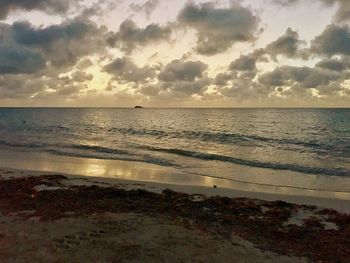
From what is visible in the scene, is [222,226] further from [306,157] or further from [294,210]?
[306,157]

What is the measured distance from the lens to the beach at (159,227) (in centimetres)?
962

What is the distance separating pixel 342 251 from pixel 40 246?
320 inches

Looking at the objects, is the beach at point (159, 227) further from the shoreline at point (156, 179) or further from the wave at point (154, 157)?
the wave at point (154, 157)

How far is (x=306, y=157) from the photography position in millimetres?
32156

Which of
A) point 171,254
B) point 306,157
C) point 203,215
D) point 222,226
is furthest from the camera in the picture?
point 306,157

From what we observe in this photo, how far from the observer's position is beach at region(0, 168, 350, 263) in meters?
9.62

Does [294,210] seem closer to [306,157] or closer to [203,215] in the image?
[203,215]

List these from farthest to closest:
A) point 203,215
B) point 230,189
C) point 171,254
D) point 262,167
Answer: point 262,167 < point 230,189 < point 203,215 < point 171,254

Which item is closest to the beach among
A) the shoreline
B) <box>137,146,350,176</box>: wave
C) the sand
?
the sand

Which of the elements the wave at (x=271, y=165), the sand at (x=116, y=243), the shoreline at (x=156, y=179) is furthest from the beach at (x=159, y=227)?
the wave at (x=271, y=165)

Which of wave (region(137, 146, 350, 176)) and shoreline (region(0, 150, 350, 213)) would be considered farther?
wave (region(137, 146, 350, 176))

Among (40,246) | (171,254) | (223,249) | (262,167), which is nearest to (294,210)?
(223,249)

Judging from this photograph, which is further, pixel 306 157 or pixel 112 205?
pixel 306 157

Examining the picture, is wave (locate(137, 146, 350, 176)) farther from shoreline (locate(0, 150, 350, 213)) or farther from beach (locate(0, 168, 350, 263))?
beach (locate(0, 168, 350, 263))
